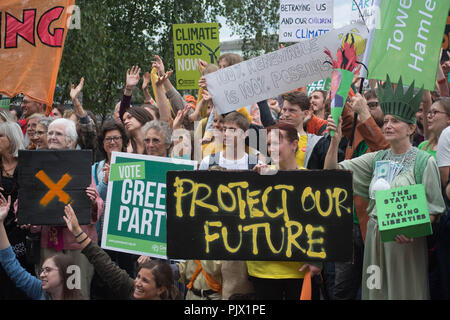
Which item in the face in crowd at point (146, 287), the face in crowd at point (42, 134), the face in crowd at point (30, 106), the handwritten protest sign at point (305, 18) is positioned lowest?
the face in crowd at point (146, 287)

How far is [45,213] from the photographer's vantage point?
16.8 feet

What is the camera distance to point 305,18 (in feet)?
31.2

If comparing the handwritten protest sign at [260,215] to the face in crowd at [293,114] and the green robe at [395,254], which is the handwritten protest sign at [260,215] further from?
the face in crowd at [293,114]

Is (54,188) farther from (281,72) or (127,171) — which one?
(281,72)

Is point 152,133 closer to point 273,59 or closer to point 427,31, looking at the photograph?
point 273,59

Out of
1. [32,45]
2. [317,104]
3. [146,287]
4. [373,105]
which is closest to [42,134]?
[32,45]

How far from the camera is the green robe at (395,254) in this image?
15.4 feet

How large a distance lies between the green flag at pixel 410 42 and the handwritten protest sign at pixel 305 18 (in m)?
3.70

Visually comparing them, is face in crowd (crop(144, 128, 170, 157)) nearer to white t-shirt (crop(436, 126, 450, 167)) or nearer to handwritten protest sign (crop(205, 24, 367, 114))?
handwritten protest sign (crop(205, 24, 367, 114))

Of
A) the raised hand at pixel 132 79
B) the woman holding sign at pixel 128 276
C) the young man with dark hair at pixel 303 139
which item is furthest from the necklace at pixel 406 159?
the raised hand at pixel 132 79

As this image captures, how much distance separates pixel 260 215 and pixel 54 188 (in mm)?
1718

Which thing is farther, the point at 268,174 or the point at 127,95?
the point at 127,95

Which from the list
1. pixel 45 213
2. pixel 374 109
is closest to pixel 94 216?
pixel 45 213
